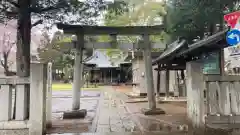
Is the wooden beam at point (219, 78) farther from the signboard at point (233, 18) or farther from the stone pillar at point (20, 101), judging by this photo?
the stone pillar at point (20, 101)

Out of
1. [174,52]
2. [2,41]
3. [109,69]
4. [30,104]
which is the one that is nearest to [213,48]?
[174,52]

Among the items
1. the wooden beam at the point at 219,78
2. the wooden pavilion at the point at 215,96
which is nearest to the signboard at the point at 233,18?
the wooden pavilion at the point at 215,96

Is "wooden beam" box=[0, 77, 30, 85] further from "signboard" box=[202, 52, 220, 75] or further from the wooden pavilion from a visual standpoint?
"signboard" box=[202, 52, 220, 75]

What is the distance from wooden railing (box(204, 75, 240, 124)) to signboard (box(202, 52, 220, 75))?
32 cm

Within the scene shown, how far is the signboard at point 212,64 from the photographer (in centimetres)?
771

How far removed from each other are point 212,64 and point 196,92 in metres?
0.98

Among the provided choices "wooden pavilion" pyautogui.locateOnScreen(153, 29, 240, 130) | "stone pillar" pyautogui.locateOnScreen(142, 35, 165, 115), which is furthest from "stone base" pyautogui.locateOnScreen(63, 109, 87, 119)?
"wooden pavilion" pyautogui.locateOnScreen(153, 29, 240, 130)

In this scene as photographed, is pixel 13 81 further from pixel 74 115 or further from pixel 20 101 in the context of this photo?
pixel 74 115

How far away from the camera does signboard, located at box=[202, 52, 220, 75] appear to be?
25.3ft

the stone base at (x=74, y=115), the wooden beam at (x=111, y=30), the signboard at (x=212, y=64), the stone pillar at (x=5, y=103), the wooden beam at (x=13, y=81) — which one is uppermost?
the wooden beam at (x=111, y=30)

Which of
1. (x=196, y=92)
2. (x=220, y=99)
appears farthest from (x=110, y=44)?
(x=220, y=99)

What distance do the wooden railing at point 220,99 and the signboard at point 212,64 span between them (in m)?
0.32

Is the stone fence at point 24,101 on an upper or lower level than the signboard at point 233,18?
lower

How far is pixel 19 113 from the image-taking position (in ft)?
22.8
